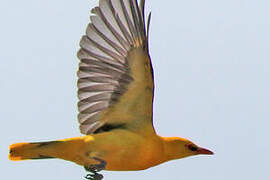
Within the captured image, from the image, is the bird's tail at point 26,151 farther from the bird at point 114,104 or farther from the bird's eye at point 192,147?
the bird's eye at point 192,147

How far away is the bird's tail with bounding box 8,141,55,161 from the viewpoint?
1042 centimetres

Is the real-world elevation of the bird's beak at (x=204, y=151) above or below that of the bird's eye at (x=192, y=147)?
below

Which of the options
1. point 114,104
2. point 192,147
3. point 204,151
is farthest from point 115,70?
point 204,151

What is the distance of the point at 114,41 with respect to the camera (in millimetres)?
10734

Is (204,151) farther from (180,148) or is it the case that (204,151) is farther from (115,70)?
(115,70)

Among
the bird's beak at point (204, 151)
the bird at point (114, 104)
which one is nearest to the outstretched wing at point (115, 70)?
the bird at point (114, 104)

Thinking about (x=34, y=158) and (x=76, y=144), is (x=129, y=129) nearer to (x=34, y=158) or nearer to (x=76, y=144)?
(x=76, y=144)

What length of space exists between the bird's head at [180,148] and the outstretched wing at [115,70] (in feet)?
2.08

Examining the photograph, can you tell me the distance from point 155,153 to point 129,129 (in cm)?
54

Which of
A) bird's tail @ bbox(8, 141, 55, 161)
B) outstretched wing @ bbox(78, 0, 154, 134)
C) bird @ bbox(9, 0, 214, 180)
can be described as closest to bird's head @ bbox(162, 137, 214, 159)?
bird @ bbox(9, 0, 214, 180)

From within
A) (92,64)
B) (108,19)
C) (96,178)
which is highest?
(108,19)

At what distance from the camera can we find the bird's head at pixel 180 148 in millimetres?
10851

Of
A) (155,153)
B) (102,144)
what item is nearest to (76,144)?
(102,144)

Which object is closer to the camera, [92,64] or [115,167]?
[115,167]
